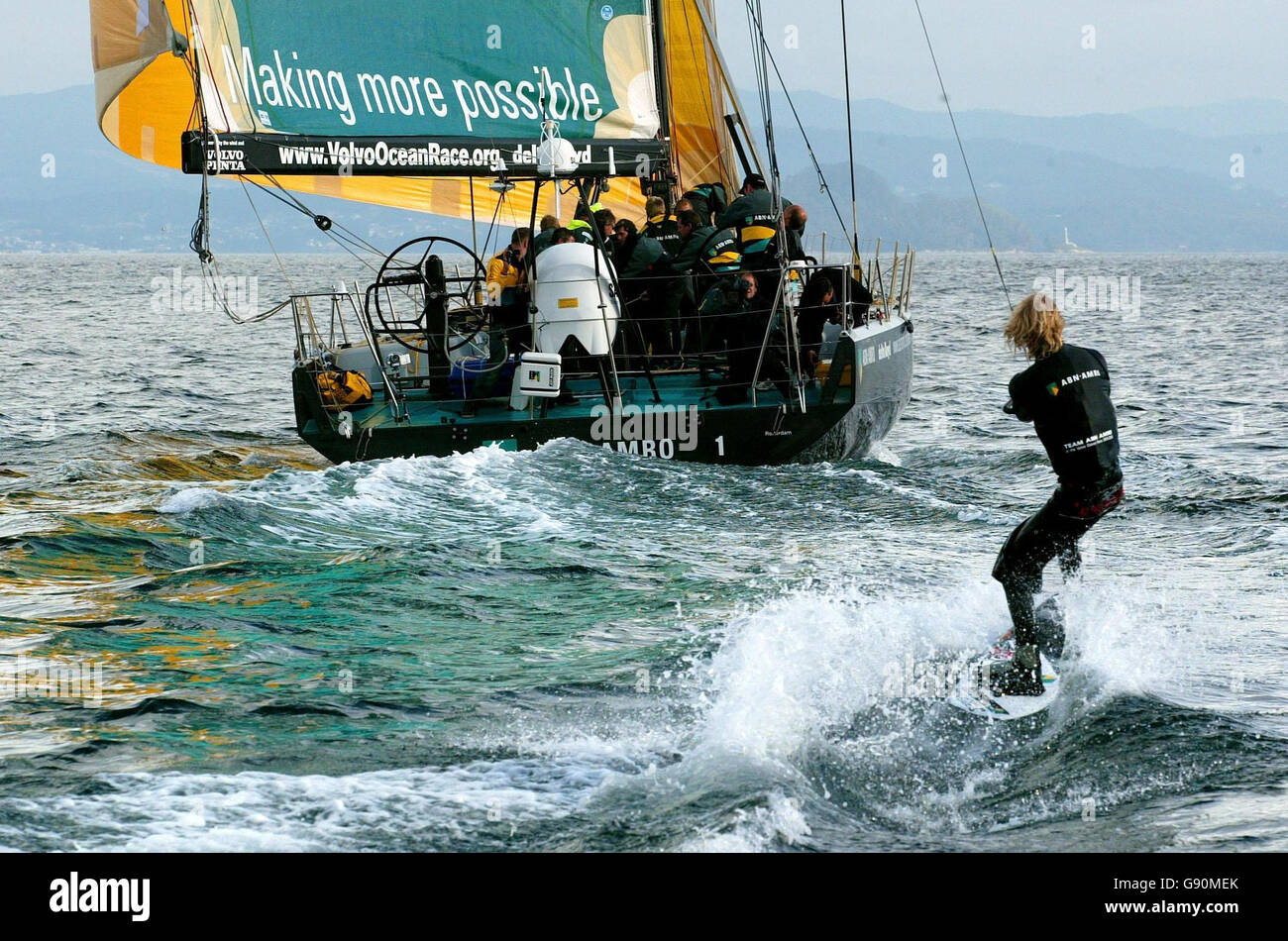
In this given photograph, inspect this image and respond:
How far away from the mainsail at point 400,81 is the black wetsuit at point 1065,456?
6314 millimetres

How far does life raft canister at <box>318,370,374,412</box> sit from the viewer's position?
10.9 m

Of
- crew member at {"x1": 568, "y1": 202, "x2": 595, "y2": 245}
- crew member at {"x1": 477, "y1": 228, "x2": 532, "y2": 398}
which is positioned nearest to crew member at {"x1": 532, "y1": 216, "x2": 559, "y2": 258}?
crew member at {"x1": 477, "y1": 228, "x2": 532, "y2": 398}

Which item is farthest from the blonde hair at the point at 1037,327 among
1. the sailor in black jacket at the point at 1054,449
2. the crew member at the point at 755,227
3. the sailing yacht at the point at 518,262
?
the crew member at the point at 755,227

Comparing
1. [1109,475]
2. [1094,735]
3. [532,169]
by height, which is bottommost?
[1094,735]

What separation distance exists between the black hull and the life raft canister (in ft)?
0.72

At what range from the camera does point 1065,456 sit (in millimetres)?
5652

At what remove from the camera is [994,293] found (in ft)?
212

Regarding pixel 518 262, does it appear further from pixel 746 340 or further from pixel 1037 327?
pixel 1037 327

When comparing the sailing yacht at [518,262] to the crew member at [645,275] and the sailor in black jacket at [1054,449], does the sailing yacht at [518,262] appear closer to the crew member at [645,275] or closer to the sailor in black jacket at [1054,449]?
the crew member at [645,275]

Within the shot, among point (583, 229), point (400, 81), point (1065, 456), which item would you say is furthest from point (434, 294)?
point (1065, 456)

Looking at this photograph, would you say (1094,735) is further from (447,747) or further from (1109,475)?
(447,747)

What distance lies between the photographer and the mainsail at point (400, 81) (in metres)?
10.8
